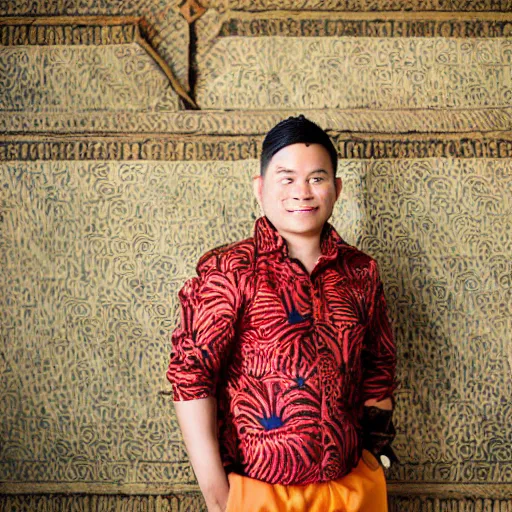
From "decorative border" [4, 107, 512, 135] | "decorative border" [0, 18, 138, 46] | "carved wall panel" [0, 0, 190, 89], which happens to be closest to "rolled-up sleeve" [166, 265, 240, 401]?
"decorative border" [4, 107, 512, 135]

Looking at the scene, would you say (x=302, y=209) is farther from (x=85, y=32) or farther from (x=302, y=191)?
(x=85, y=32)

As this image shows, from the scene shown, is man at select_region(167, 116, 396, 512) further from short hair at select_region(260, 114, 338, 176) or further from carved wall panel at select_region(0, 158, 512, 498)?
carved wall panel at select_region(0, 158, 512, 498)

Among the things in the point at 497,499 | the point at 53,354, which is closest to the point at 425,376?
the point at 497,499

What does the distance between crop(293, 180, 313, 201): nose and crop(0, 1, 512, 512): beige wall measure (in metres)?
0.43

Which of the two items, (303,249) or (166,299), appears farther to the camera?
(166,299)

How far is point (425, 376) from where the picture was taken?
1.60 m

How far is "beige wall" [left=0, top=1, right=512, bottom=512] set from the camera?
1.58 m

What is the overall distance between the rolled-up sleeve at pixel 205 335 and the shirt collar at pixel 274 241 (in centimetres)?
11

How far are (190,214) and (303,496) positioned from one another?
0.80 metres

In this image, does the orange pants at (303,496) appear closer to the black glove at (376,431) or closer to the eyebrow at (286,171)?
the black glove at (376,431)

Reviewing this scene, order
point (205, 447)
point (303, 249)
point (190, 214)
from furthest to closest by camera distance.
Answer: point (190, 214)
point (303, 249)
point (205, 447)

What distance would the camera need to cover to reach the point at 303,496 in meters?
1.11

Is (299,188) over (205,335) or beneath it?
over

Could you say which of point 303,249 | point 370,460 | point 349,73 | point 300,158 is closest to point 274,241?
point 303,249
